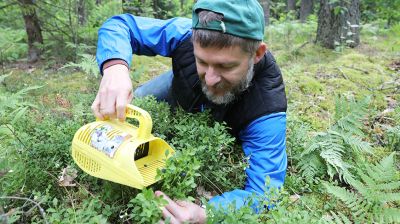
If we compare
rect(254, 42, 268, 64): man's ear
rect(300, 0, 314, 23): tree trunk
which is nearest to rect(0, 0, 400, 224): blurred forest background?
rect(254, 42, 268, 64): man's ear

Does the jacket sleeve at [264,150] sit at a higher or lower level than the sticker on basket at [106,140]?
lower

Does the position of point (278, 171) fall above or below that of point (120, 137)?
below

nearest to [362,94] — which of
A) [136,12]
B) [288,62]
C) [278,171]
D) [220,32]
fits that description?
[288,62]

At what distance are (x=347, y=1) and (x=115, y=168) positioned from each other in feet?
24.5

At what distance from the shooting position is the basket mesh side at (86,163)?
84.9 inches

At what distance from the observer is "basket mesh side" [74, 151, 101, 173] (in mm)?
2157

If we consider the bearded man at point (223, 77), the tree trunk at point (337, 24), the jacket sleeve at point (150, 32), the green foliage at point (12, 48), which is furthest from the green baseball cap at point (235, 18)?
the tree trunk at point (337, 24)

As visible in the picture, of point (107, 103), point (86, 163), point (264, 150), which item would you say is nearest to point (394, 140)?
point (264, 150)

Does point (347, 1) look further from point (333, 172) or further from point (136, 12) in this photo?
point (333, 172)

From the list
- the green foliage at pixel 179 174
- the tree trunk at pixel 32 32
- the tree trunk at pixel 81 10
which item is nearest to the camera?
the green foliage at pixel 179 174

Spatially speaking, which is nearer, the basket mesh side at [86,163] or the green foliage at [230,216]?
the green foliage at [230,216]

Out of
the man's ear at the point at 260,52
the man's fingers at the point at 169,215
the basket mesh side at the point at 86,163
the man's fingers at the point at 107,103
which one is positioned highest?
the man's ear at the point at 260,52

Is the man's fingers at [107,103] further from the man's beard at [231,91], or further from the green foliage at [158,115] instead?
the man's beard at [231,91]

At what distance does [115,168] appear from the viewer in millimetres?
2008
